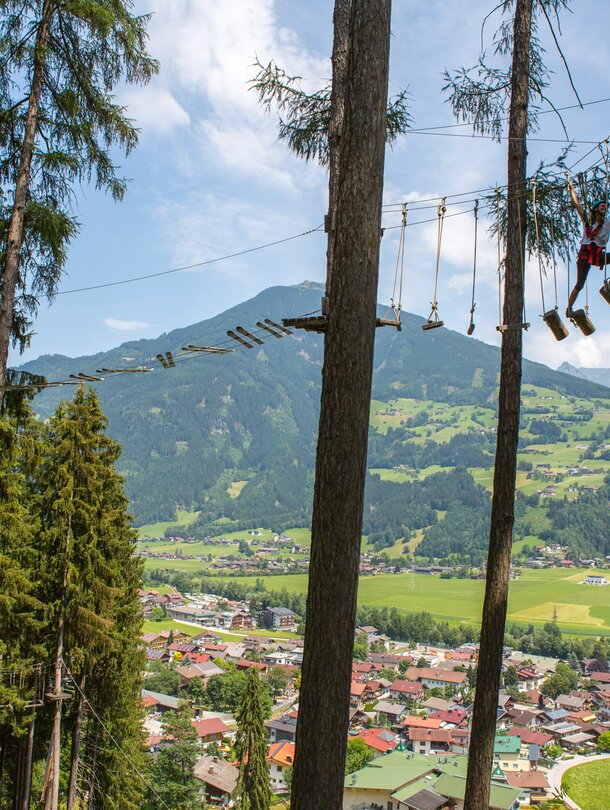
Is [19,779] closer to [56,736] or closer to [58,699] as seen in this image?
[56,736]

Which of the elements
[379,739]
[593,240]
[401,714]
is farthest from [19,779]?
[401,714]

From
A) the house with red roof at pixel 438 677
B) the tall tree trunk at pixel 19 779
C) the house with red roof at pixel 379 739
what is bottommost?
the house with red roof at pixel 438 677

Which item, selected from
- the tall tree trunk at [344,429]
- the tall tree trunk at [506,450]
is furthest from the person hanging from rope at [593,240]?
the tall tree trunk at [344,429]

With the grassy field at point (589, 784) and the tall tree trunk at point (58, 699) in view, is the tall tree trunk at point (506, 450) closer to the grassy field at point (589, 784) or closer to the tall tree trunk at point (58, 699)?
the tall tree trunk at point (58, 699)

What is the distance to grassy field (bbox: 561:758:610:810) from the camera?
26.9 meters

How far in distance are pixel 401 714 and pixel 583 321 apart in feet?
154

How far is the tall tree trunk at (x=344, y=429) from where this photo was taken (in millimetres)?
2307

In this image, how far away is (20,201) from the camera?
5559 mm

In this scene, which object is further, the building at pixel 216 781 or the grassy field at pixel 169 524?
the grassy field at pixel 169 524

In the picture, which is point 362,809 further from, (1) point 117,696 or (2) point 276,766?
(1) point 117,696

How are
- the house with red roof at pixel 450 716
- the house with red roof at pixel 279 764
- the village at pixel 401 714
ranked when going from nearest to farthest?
the village at pixel 401 714
the house with red roof at pixel 279 764
the house with red roof at pixel 450 716

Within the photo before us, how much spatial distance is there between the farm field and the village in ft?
31.7

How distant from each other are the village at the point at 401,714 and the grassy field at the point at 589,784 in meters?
0.86

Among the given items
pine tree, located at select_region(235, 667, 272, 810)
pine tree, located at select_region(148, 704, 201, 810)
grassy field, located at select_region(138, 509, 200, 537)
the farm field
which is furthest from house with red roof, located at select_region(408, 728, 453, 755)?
grassy field, located at select_region(138, 509, 200, 537)
